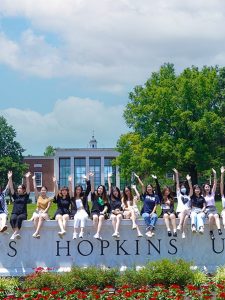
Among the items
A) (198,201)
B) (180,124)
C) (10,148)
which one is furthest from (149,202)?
(10,148)

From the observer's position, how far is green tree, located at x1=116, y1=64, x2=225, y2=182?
46531 millimetres

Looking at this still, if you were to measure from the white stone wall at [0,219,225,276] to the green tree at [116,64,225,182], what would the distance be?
93.2ft

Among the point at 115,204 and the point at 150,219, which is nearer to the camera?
the point at 150,219

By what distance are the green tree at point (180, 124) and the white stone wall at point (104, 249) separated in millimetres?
28422

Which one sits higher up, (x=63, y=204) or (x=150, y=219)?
(x=63, y=204)

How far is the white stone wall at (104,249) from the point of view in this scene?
669 inches

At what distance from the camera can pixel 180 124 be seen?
47.4 m

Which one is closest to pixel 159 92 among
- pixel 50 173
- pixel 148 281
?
pixel 148 281

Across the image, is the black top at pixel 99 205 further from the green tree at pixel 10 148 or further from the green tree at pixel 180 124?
the green tree at pixel 10 148

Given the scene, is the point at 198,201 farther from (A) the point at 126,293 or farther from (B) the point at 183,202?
(A) the point at 126,293

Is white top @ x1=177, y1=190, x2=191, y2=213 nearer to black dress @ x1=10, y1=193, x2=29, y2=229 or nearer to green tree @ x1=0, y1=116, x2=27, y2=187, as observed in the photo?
black dress @ x1=10, y1=193, x2=29, y2=229

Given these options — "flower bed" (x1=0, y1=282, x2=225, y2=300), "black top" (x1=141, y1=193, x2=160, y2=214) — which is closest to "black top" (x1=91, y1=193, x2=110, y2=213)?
"black top" (x1=141, y1=193, x2=160, y2=214)

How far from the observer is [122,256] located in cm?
1711

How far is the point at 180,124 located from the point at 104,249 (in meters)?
31.0
